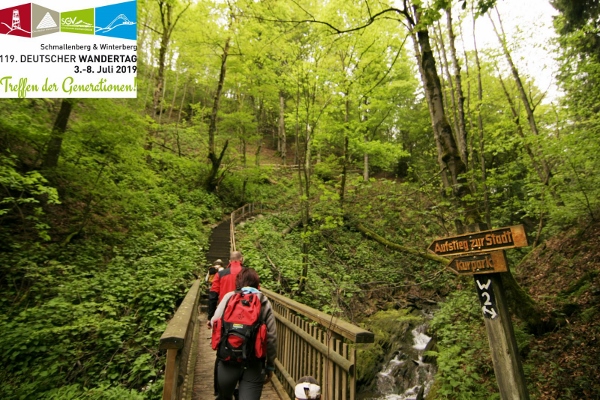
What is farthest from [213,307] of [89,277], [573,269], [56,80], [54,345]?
[573,269]

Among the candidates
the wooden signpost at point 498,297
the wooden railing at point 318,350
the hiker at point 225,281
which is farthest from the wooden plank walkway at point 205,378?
the wooden signpost at point 498,297

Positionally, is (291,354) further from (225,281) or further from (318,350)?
(225,281)

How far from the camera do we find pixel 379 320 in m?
9.41

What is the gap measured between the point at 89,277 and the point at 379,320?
8.36m

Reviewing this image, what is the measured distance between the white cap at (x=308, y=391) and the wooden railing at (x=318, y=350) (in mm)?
275

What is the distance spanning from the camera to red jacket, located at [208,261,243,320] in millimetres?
4848

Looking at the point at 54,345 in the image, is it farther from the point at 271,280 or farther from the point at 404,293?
the point at 404,293

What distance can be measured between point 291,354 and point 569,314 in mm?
5659

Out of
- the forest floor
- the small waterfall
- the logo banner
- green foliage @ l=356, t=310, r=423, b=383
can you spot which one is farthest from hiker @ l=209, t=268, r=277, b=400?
the logo banner

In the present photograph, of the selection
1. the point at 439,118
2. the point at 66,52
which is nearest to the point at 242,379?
the point at 439,118

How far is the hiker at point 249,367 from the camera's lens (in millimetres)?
2928

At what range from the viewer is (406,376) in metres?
7.29

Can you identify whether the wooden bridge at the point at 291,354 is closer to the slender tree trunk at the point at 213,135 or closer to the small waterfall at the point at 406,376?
the small waterfall at the point at 406,376

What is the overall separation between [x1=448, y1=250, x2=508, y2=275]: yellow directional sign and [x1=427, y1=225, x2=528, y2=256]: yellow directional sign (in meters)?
0.07
